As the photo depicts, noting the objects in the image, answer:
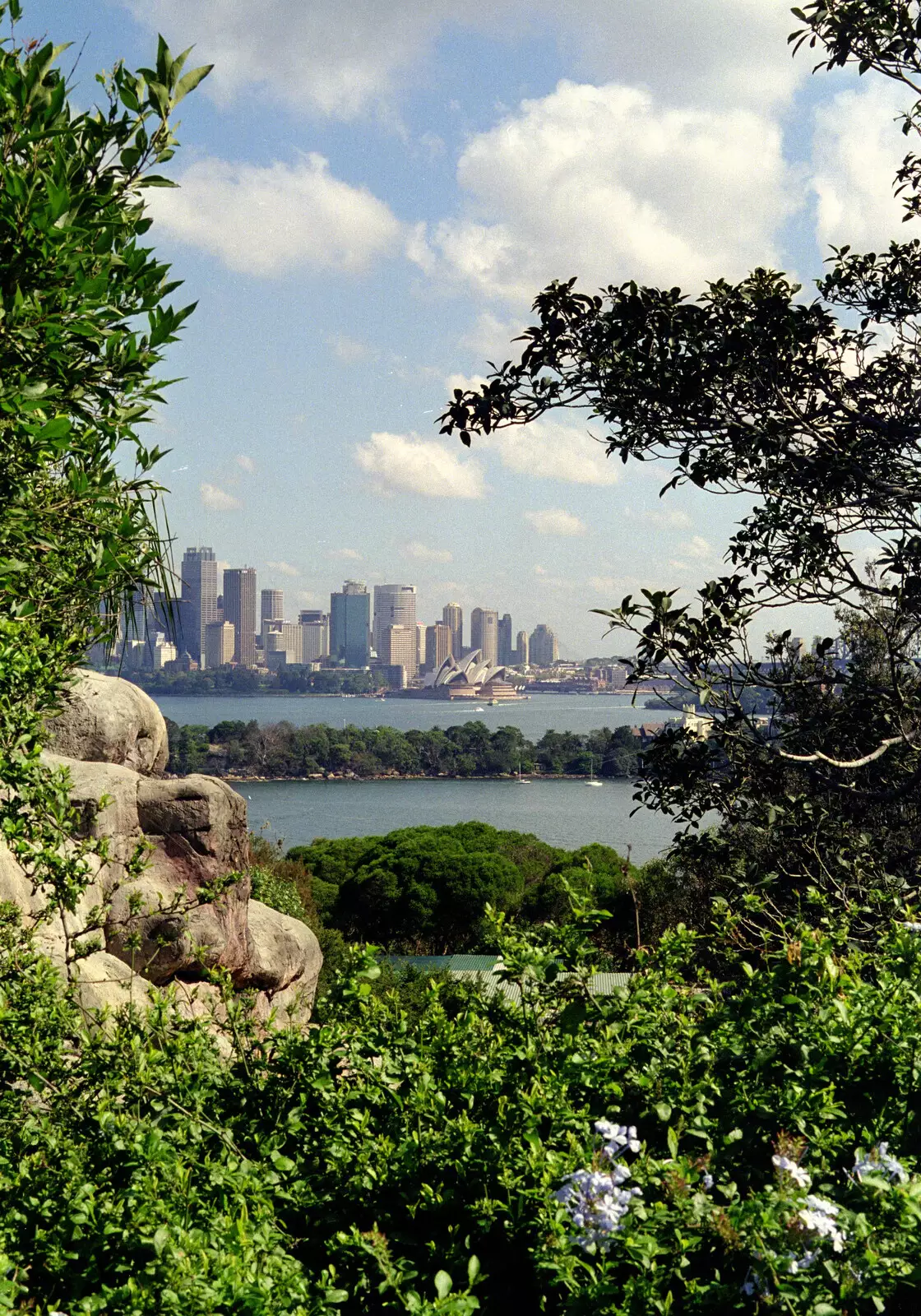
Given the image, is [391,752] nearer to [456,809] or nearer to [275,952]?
[456,809]

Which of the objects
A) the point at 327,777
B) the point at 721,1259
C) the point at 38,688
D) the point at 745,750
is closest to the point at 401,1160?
the point at 721,1259

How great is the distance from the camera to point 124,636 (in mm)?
4793

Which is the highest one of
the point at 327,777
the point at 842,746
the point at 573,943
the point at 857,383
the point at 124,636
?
the point at 857,383

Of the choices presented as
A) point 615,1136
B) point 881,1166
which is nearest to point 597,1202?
point 615,1136

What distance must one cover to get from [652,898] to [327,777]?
166 ft

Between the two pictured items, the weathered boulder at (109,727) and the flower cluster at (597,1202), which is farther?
the weathered boulder at (109,727)

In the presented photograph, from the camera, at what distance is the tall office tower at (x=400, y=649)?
479 feet

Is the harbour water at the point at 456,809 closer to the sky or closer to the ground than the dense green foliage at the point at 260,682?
closer to the ground

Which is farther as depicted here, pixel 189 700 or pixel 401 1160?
pixel 189 700

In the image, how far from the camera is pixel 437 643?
5861 inches

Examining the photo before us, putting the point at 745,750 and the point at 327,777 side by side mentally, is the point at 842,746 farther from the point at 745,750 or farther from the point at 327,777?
the point at 327,777

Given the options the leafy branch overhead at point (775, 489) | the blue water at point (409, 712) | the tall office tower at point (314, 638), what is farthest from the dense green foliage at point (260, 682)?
the leafy branch overhead at point (775, 489)

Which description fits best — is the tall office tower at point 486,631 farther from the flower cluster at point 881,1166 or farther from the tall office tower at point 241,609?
the flower cluster at point 881,1166

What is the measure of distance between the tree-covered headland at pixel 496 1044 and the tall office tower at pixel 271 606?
13622 cm
